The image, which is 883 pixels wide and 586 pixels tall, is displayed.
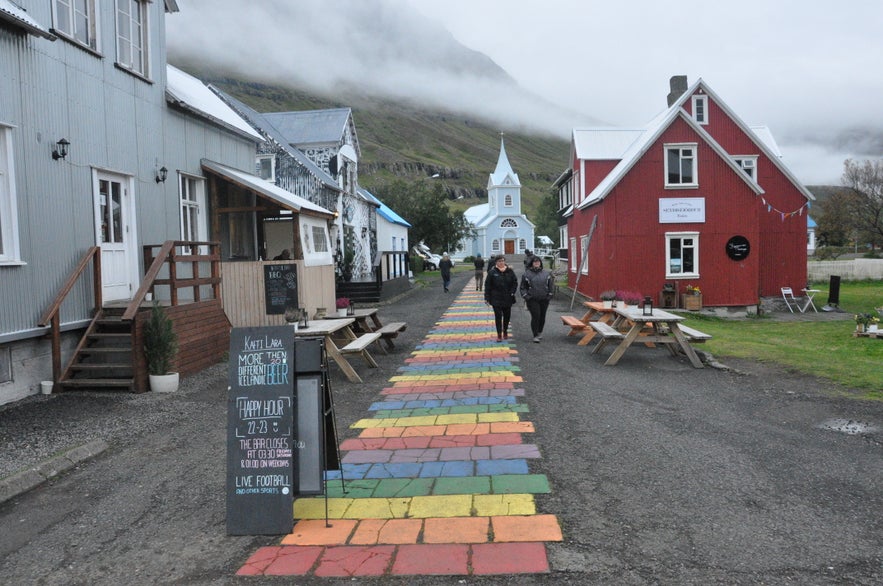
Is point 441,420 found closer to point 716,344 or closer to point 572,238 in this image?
point 716,344

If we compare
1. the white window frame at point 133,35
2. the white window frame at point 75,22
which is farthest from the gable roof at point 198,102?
the white window frame at point 75,22

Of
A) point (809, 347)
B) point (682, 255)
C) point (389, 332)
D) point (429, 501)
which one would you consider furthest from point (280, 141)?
point (429, 501)

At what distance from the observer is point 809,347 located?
15.4 metres

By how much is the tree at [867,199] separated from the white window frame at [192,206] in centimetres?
6180

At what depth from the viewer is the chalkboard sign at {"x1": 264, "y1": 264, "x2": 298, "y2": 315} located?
603 inches

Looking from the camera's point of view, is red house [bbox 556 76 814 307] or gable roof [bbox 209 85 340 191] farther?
gable roof [bbox 209 85 340 191]

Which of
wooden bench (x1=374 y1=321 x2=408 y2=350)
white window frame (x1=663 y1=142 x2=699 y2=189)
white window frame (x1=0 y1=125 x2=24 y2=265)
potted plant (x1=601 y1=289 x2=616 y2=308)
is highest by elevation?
white window frame (x1=663 y1=142 x2=699 y2=189)

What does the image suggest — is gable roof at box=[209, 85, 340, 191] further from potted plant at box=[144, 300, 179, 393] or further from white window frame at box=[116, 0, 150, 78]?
potted plant at box=[144, 300, 179, 393]

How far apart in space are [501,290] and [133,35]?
828 cm

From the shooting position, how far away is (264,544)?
14.6 feet

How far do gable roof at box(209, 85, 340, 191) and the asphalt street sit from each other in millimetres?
18573

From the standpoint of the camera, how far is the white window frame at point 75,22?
1022cm

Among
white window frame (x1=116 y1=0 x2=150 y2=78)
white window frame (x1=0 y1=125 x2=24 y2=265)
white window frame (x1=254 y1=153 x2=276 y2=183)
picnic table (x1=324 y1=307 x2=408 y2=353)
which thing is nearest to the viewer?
white window frame (x1=0 y1=125 x2=24 y2=265)

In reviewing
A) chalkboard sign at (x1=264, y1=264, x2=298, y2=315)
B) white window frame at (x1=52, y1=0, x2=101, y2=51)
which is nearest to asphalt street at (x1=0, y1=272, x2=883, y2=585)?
white window frame at (x1=52, y1=0, x2=101, y2=51)
